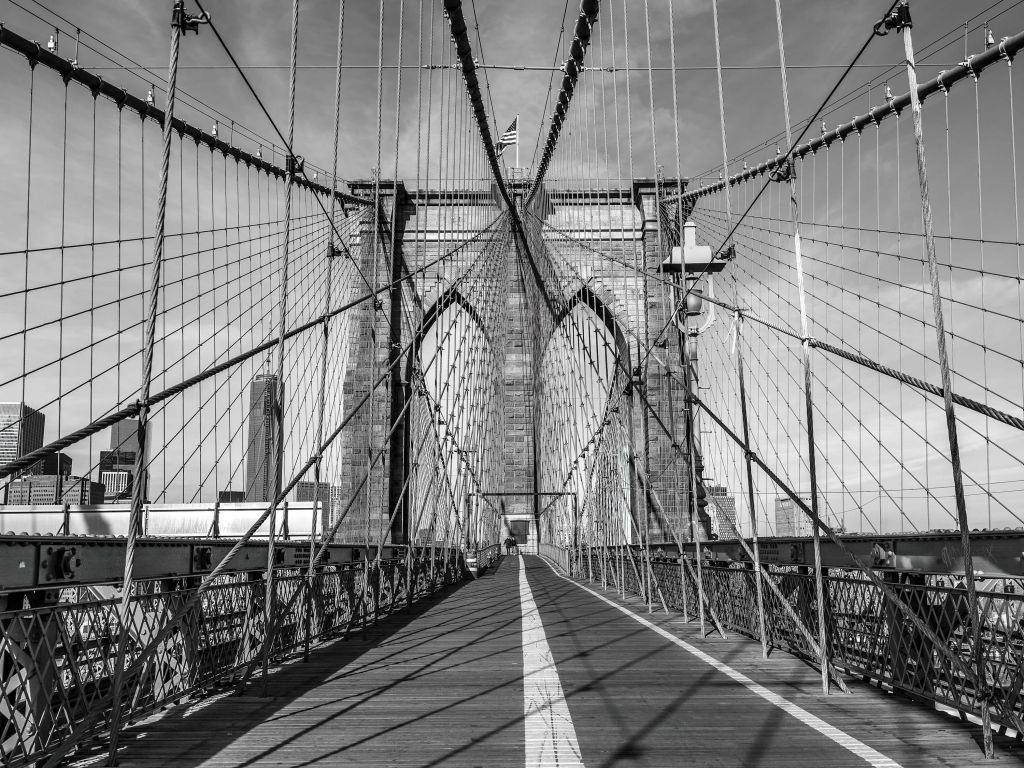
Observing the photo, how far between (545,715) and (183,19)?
389 centimetres

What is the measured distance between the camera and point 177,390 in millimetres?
5484

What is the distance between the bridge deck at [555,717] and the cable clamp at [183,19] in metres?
3.39

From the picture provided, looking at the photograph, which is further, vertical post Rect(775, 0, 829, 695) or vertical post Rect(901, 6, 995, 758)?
vertical post Rect(775, 0, 829, 695)

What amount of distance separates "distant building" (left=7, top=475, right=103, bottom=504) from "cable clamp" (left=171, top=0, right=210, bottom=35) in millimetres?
4653

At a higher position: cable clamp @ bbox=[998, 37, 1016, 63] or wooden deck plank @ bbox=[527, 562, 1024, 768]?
cable clamp @ bbox=[998, 37, 1016, 63]

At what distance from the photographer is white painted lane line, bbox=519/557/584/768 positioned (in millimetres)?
3533

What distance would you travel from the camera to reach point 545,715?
4348 mm

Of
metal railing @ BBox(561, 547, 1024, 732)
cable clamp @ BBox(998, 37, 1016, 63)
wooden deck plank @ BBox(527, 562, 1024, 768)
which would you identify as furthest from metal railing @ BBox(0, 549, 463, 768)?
cable clamp @ BBox(998, 37, 1016, 63)

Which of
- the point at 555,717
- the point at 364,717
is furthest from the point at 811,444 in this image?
the point at 364,717

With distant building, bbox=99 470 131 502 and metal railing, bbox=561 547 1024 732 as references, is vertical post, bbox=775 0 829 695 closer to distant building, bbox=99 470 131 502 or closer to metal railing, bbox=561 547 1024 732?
metal railing, bbox=561 547 1024 732

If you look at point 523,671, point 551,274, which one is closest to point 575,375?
point 551,274

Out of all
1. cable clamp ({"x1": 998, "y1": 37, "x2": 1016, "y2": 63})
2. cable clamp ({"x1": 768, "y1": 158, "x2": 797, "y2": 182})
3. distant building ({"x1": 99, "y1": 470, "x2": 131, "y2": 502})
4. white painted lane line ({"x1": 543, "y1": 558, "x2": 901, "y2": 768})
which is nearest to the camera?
white painted lane line ({"x1": 543, "y1": 558, "x2": 901, "y2": 768})

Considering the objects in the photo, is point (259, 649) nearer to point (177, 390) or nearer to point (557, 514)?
point (177, 390)

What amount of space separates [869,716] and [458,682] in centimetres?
230
